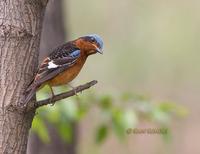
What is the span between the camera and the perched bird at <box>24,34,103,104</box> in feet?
14.9

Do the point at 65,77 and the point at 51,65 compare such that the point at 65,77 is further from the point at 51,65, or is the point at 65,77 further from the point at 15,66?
the point at 15,66

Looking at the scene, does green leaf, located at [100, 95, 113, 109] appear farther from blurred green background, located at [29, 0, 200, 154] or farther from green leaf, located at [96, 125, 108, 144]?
blurred green background, located at [29, 0, 200, 154]

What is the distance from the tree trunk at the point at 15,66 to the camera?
12.5 ft

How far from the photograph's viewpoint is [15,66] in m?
3.86

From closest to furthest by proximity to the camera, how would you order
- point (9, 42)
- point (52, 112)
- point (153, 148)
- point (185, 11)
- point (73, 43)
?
point (9, 42) → point (73, 43) → point (52, 112) → point (153, 148) → point (185, 11)

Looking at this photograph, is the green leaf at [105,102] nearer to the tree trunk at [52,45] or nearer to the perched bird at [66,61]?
the perched bird at [66,61]

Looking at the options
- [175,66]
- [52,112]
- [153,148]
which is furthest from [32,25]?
[175,66]

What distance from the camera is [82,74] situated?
48.8 ft

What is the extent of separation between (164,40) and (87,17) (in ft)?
6.12

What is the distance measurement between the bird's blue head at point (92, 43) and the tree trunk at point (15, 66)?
1224 mm

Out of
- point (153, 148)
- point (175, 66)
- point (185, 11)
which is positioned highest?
point (185, 11)

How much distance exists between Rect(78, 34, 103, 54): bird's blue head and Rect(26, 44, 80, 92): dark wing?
94 millimetres

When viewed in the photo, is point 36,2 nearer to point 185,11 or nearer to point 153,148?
point 153,148

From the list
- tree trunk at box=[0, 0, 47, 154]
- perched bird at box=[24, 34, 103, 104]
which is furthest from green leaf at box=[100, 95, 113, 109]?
tree trunk at box=[0, 0, 47, 154]
